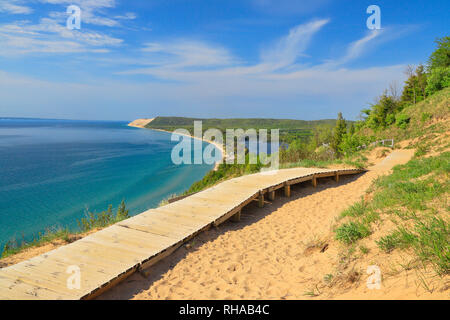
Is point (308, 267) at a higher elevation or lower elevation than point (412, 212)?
lower

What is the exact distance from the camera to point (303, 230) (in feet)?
18.9

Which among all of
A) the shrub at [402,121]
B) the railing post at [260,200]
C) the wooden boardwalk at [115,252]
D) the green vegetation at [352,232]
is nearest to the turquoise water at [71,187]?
the wooden boardwalk at [115,252]

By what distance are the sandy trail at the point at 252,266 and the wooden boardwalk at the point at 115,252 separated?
0.21 metres

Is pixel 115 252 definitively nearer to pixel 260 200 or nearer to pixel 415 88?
pixel 260 200

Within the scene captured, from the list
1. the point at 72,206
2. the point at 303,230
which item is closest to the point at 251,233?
the point at 303,230

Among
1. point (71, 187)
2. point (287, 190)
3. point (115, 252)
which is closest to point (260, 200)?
point (287, 190)

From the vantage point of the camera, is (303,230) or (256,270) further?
(303,230)

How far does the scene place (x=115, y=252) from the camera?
408 cm

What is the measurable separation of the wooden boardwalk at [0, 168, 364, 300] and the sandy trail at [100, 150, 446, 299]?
21cm

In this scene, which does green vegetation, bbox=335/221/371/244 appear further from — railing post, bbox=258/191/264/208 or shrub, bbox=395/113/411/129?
shrub, bbox=395/113/411/129

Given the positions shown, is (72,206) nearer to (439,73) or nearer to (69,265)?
(69,265)
